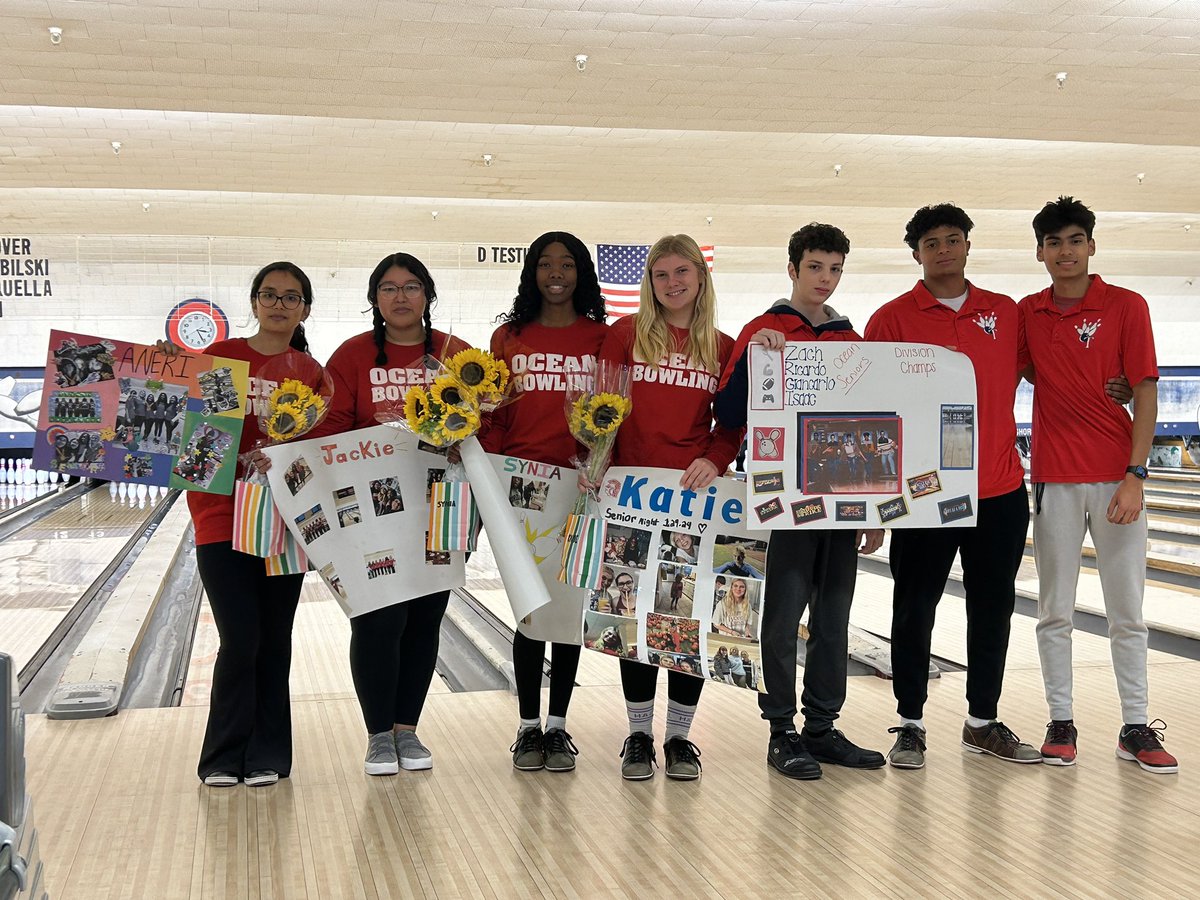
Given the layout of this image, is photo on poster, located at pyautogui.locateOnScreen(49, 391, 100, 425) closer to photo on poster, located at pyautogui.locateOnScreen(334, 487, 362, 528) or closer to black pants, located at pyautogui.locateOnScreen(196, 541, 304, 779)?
black pants, located at pyautogui.locateOnScreen(196, 541, 304, 779)

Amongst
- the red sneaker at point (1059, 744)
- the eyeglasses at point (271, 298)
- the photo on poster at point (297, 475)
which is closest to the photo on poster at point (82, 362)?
the eyeglasses at point (271, 298)

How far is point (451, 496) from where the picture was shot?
9.30ft

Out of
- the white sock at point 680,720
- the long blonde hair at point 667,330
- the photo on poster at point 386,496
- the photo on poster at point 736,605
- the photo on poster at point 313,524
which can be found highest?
the long blonde hair at point 667,330

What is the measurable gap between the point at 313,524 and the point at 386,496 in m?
0.20

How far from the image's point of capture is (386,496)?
9.54ft

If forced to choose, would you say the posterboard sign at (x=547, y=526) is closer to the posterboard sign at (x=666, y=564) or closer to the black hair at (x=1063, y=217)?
the posterboard sign at (x=666, y=564)

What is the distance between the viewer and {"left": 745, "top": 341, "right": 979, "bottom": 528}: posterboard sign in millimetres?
2822

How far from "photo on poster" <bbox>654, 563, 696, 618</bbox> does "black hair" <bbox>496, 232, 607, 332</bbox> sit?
0.69m

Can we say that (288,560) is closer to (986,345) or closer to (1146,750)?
(986,345)

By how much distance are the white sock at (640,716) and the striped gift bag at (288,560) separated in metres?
→ 0.92

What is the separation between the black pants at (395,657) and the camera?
287 cm

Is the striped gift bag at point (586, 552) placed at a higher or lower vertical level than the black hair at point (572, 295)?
lower

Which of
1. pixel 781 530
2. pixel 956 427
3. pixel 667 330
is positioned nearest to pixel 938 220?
pixel 956 427

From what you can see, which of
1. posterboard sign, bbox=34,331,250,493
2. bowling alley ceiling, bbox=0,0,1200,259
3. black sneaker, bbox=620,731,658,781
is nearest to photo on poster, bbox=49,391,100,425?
posterboard sign, bbox=34,331,250,493
